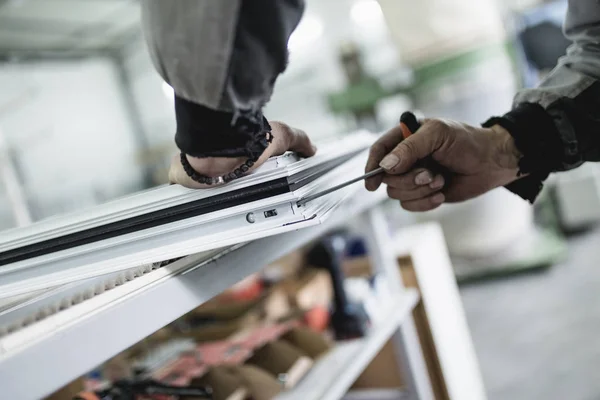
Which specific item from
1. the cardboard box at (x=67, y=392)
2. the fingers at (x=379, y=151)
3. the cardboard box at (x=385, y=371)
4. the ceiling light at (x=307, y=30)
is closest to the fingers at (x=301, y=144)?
the fingers at (x=379, y=151)

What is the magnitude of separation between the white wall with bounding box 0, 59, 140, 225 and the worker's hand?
4.88 meters

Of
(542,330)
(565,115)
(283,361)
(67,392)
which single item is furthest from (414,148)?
(542,330)

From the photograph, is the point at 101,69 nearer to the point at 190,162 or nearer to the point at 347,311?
the point at 347,311

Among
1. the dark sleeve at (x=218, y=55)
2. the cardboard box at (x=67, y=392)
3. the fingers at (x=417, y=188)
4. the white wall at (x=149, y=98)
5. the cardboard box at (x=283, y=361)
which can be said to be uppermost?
the white wall at (x=149, y=98)

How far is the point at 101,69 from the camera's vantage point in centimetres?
653

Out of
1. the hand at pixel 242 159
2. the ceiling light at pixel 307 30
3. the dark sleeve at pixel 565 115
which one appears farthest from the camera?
the ceiling light at pixel 307 30

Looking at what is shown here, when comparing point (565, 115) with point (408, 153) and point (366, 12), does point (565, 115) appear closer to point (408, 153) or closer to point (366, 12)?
point (408, 153)

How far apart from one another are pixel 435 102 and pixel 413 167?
2.62 meters

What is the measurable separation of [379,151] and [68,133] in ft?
19.0

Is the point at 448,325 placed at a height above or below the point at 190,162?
below

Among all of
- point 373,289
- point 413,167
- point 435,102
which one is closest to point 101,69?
point 435,102

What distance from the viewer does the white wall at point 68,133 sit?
530cm

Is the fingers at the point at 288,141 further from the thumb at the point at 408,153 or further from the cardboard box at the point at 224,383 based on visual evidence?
the cardboard box at the point at 224,383

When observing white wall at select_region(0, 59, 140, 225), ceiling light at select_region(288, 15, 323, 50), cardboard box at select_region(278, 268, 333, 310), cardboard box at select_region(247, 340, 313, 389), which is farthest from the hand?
white wall at select_region(0, 59, 140, 225)
